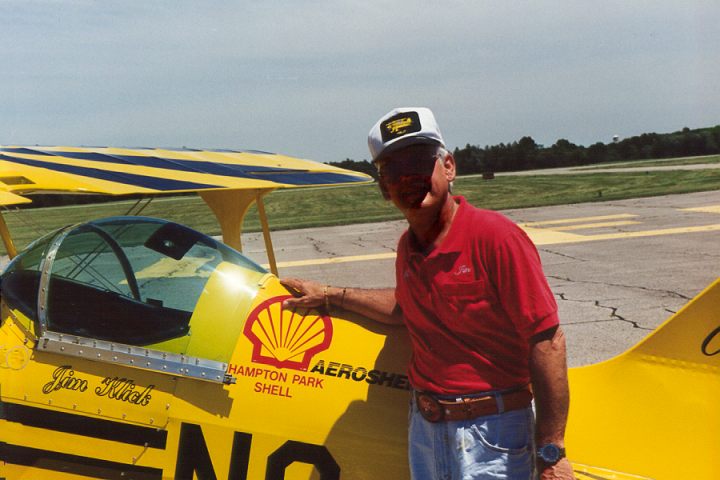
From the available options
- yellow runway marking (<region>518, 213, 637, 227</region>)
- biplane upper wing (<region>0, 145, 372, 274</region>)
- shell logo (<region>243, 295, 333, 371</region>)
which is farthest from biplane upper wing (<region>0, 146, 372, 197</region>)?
yellow runway marking (<region>518, 213, 637, 227</region>)

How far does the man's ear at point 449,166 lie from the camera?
7.68ft

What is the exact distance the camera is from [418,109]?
2295 mm

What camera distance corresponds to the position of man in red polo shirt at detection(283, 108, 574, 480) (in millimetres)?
2105

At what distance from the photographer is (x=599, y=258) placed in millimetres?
12641

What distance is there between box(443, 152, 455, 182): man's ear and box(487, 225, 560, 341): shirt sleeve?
0.35 meters

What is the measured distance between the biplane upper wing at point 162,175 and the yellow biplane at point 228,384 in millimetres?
49

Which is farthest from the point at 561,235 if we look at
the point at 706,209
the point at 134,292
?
Answer: the point at 134,292

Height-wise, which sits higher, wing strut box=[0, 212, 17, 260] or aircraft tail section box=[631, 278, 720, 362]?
wing strut box=[0, 212, 17, 260]

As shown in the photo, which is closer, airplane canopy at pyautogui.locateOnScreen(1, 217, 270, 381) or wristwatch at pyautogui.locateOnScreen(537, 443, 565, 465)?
wristwatch at pyautogui.locateOnScreen(537, 443, 565, 465)

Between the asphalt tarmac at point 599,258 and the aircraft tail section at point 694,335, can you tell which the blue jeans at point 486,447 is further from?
the asphalt tarmac at point 599,258

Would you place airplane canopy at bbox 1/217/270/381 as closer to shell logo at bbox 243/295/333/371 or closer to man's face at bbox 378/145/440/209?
shell logo at bbox 243/295/333/371

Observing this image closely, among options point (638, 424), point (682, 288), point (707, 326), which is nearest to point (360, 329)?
point (638, 424)

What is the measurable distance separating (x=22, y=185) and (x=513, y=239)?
2318mm

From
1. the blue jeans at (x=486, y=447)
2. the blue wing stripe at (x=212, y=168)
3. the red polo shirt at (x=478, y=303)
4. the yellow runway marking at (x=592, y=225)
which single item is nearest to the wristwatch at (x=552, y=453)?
the blue jeans at (x=486, y=447)
